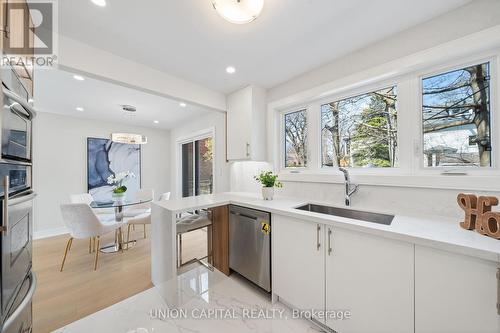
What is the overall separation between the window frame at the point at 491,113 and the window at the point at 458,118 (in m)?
0.02

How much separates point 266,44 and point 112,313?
2.82 m

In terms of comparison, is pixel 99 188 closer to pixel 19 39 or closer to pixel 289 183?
pixel 19 39

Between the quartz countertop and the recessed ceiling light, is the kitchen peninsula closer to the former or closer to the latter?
the quartz countertop

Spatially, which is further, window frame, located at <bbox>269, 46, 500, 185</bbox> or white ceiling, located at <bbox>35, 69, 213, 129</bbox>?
white ceiling, located at <bbox>35, 69, 213, 129</bbox>

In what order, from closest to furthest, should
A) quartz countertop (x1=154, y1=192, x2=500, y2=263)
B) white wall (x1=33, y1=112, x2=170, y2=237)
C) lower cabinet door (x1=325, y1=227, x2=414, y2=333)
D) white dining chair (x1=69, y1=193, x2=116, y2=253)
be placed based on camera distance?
quartz countertop (x1=154, y1=192, x2=500, y2=263)
lower cabinet door (x1=325, y1=227, x2=414, y2=333)
white dining chair (x1=69, y1=193, x2=116, y2=253)
white wall (x1=33, y1=112, x2=170, y2=237)

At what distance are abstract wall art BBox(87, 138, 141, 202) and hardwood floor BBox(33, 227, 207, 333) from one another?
48.3 inches

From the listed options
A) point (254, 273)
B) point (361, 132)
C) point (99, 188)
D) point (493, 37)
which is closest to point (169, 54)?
point (361, 132)

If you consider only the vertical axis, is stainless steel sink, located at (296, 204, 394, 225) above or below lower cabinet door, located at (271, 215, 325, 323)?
above

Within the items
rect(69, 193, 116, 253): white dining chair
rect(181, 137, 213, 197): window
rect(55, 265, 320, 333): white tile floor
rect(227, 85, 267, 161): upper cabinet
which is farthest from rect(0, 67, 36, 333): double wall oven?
rect(181, 137, 213, 197): window

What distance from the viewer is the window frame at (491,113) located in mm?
1229

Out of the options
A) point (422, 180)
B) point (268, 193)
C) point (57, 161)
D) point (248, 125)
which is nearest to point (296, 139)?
point (248, 125)

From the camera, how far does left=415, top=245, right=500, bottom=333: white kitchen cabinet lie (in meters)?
0.84

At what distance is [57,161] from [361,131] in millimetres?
5344

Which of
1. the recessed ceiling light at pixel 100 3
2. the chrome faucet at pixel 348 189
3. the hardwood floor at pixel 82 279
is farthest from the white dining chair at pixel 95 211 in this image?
the chrome faucet at pixel 348 189
